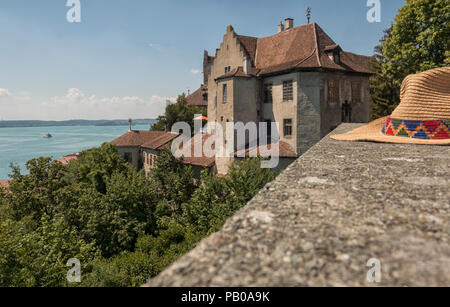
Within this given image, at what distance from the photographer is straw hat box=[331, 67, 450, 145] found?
22.6 feet

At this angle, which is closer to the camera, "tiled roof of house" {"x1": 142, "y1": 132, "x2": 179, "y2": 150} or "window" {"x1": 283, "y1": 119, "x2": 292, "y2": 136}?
"window" {"x1": 283, "y1": 119, "x2": 292, "y2": 136}

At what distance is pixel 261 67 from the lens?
31328mm

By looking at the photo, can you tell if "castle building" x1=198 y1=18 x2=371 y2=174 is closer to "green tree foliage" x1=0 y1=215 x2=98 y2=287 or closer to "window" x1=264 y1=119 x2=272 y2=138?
"window" x1=264 y1=119 x2=272 y2=138

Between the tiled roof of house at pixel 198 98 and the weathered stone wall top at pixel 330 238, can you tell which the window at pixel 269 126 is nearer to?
the tiled roof of house at pixel 198 98

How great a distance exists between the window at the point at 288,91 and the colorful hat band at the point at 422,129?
66.3ft

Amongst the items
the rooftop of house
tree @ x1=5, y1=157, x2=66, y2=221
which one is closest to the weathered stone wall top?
the rooftop of house

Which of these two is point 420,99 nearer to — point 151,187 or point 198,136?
point 151,187

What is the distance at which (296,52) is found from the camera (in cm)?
2920

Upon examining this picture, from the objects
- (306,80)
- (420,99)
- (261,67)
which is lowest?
(420,99)

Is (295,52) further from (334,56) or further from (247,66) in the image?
(247,66)

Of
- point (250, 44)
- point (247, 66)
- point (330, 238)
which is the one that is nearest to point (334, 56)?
point (247, 66)

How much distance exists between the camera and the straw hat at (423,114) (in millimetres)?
6883
